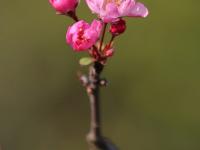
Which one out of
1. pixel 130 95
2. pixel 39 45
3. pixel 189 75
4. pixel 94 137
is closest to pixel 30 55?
pixel 39 45

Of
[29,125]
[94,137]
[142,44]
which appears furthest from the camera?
[142,44]

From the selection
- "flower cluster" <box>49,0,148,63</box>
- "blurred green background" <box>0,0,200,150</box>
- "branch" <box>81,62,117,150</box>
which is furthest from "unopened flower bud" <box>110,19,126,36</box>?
"blurred green background" <box>0,0,200,150</box>

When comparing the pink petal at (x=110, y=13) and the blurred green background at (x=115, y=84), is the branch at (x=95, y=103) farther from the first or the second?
the blurred green background at (x=115, y=84)

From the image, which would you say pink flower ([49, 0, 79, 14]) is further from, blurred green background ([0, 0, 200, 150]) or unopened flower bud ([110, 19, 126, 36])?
blurred green background ([0, 0, 200, 150])

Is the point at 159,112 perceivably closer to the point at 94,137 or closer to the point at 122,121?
the point at 122,121

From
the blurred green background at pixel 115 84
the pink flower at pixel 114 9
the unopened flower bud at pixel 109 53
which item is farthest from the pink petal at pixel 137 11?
the blurred green background at pixel 115 84

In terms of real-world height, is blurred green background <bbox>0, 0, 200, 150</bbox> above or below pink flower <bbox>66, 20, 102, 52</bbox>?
below
